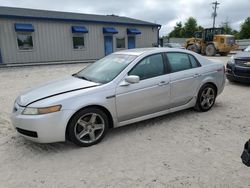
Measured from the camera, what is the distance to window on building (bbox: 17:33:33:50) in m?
15.8

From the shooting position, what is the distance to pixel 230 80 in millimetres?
8250

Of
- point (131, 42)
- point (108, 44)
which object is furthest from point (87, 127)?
point (131, 42)

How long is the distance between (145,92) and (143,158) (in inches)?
48.5

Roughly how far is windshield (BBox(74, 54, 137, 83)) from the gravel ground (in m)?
1.03

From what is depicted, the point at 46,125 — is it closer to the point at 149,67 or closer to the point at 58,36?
the point at 149,67

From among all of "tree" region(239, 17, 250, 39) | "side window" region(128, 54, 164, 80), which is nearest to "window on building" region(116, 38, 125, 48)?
"side window" region(128, 54, 164, 80)

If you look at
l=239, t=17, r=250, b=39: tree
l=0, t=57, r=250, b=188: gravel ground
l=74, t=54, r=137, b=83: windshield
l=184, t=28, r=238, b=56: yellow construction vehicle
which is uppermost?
l=239, t=17, r=250, b=39: tree

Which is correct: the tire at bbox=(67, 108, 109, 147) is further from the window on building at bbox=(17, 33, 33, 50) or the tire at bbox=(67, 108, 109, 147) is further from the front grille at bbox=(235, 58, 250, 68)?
the window on building at bbox=(17, 33, 33, 50)

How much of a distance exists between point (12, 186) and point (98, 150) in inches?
49.3

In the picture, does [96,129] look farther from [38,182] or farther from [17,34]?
[17,34]

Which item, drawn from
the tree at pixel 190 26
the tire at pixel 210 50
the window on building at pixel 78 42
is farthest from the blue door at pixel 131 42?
the tree at pixel 190 26

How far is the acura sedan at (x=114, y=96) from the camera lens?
131 inches

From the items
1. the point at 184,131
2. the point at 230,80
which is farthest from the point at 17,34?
the point at 184,131

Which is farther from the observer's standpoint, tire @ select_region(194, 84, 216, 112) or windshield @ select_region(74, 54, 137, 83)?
tire @ select_region(194, 84, 216, 112)
